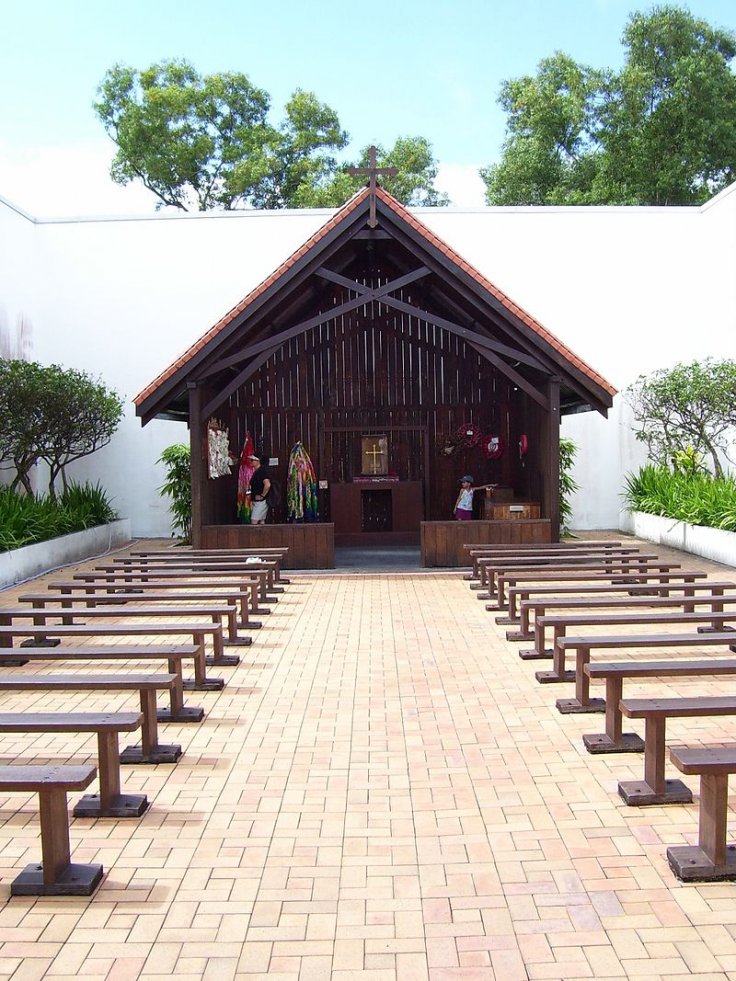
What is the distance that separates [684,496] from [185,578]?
9131mm

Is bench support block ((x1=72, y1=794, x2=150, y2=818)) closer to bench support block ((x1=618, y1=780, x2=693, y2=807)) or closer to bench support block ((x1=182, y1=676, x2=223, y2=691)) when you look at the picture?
bench support block ((x1=182, y1=676, x2=223, y2=691))

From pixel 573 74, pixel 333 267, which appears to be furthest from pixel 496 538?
pixel 573 74

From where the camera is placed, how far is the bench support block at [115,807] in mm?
4391

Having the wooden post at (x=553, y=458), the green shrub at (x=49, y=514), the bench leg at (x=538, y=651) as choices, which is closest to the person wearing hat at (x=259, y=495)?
the green shrub at (x=49, y=514)

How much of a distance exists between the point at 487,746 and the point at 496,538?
7636mm

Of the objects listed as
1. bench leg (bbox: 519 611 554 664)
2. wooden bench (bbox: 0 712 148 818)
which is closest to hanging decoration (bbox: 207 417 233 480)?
bench leg (bbox: 519 611 554 664)

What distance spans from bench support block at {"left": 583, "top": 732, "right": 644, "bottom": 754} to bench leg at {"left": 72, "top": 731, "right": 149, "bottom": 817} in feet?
8.01

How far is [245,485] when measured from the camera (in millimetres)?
14812

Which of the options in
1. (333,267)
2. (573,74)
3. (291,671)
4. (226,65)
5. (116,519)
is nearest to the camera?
(291,671)

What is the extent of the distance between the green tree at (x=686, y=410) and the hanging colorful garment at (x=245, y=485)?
7.25m

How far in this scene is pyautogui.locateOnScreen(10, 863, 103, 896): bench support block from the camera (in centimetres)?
363

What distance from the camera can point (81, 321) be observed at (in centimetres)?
1805

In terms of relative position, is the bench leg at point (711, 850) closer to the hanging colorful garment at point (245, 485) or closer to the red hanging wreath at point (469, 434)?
the hanging colorful garment at point (245, 485)

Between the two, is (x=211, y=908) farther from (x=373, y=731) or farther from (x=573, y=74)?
(x=573, y=74)
